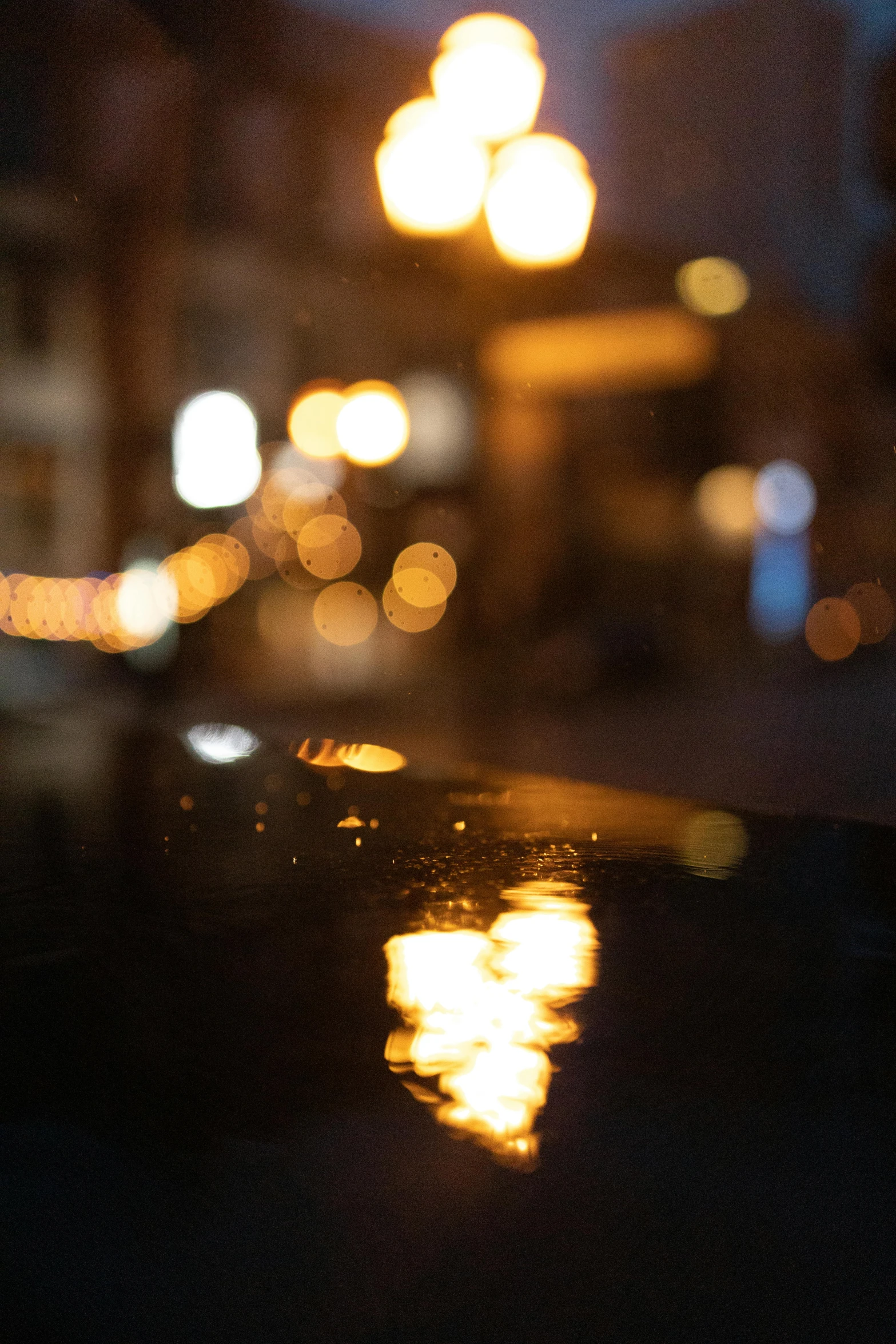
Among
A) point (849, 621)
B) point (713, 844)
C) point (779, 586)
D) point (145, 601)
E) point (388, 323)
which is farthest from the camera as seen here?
point (849, 621)

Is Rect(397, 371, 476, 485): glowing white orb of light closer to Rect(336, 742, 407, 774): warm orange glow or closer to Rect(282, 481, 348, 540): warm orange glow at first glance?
Rect(282, 481, 348, 540): warm orange glow

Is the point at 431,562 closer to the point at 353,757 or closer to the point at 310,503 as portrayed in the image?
the point at 310,503

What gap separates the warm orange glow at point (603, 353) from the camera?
820 inches

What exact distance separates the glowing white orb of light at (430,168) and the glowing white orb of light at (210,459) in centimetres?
981

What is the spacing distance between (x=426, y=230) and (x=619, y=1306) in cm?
814

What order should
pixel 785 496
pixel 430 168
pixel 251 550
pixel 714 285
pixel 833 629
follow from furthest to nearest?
1. pixel 785 496
2. pixel 833 629
3. pixel 714 285
4. pixel 251 550
5. pixel 430 168

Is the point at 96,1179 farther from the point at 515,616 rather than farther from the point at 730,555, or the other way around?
the point at 730,555

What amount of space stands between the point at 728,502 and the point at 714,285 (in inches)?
157

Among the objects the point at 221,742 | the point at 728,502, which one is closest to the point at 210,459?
the point at 221,742

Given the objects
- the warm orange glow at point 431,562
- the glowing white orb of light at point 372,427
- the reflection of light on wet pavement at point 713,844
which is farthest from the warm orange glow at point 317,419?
the reflection of light on wet pavement at point 713,844

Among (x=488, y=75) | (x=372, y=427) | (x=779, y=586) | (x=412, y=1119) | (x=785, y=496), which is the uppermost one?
(x=785, y=496)

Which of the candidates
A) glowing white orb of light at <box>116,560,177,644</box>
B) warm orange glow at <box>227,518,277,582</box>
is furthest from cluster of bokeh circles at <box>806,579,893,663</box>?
glowing white orb of light at <box>116,560,177,644</box>

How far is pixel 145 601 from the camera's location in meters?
16.0

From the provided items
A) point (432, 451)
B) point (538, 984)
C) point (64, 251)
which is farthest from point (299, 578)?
point (538, 984)
